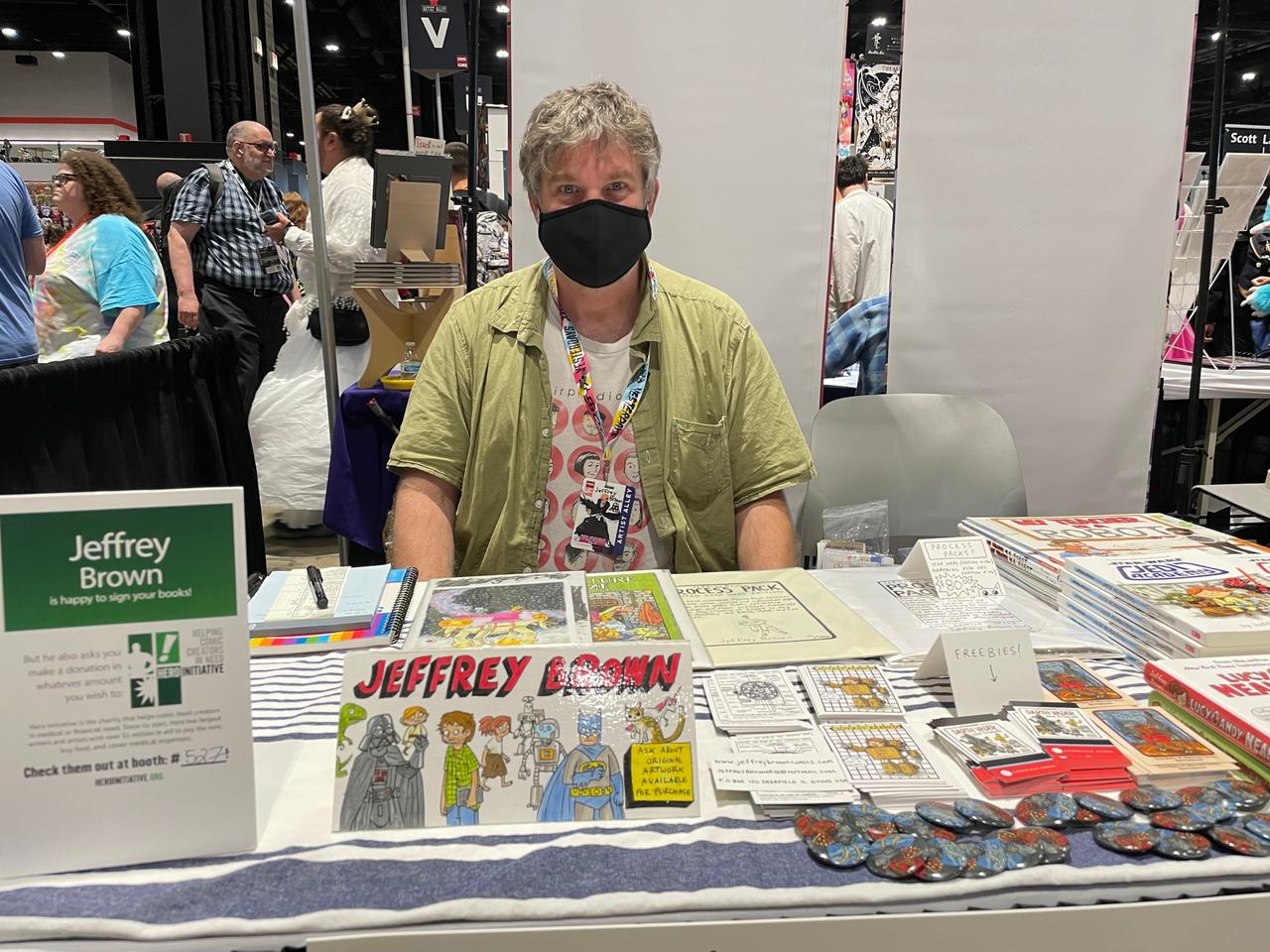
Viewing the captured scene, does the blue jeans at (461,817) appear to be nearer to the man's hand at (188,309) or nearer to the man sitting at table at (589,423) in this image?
the man sitting at table at (589,423)

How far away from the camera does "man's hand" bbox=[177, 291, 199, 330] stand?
4625 millimetres

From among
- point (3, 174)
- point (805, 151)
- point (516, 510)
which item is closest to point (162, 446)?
point (3, 174)

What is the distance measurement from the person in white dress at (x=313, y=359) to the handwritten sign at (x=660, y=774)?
10.6 ft

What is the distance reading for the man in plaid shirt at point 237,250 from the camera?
4547 millimetres

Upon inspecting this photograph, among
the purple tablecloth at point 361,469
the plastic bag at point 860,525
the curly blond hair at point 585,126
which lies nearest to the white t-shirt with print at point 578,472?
the curly blond hair at point 585,126

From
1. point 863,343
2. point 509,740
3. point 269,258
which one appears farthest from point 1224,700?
point 269,258

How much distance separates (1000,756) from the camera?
36.3 inches

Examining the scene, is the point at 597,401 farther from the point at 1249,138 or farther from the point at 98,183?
the point at 1249,138

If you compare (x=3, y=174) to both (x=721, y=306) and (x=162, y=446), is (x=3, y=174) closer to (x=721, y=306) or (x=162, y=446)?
(x=162, y=446)

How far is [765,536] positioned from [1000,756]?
3.02ft

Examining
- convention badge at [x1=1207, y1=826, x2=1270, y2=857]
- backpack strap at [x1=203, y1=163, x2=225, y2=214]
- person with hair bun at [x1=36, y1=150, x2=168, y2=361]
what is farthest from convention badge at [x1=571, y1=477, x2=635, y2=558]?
backpack strap at [x1=203, y1=163, x2=225, y2=214]

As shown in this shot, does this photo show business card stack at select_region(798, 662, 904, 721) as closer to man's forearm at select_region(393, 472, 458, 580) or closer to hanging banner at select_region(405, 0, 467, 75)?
man's forearm at select_region(393, 472, 458, 580)

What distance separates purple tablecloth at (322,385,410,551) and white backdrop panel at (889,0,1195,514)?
1687 mm

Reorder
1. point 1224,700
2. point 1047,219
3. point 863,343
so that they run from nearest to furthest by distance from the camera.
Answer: point 1224,700
point 1047,219
point 863,343
